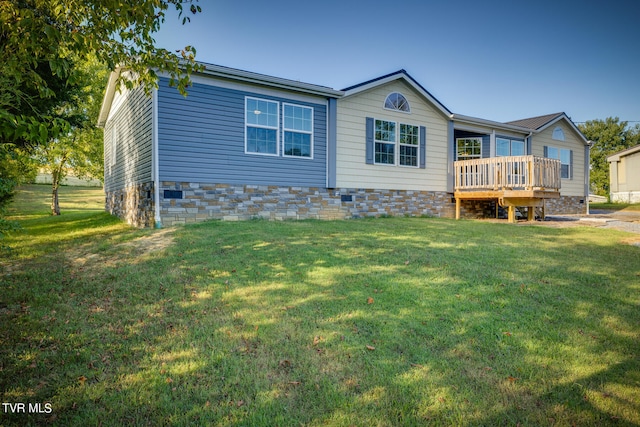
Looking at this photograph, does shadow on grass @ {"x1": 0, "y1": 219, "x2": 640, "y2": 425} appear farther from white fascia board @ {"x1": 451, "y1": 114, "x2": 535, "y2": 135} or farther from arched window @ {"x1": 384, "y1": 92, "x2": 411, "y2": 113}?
white fascia board @ {"x1": 451, "y1": 114, "x2": 535, "y2": 135}

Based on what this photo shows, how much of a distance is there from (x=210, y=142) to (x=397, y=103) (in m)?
7.00

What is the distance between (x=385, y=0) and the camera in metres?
11.8

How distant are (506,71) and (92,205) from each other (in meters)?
28.3

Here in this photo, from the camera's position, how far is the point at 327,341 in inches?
119

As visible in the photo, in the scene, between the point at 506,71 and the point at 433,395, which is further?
the point at 506,71

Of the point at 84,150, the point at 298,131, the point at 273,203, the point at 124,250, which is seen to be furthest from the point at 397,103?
the point at 84,150

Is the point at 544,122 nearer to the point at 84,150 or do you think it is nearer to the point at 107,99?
the point at 107,99

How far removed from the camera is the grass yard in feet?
7.29

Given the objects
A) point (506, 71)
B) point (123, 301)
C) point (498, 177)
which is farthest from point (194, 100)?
point (506, 71)

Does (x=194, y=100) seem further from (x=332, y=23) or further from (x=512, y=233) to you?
(x=512, y=233)

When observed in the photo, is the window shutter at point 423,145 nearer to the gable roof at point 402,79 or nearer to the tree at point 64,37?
the gable roof at point 402,79

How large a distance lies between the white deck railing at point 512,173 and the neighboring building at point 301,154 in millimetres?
38

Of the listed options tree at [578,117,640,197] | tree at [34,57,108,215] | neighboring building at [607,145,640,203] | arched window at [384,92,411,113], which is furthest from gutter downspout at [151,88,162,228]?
tree at [578,117,640,197]

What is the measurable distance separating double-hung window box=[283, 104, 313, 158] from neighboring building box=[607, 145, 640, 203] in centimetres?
2857
